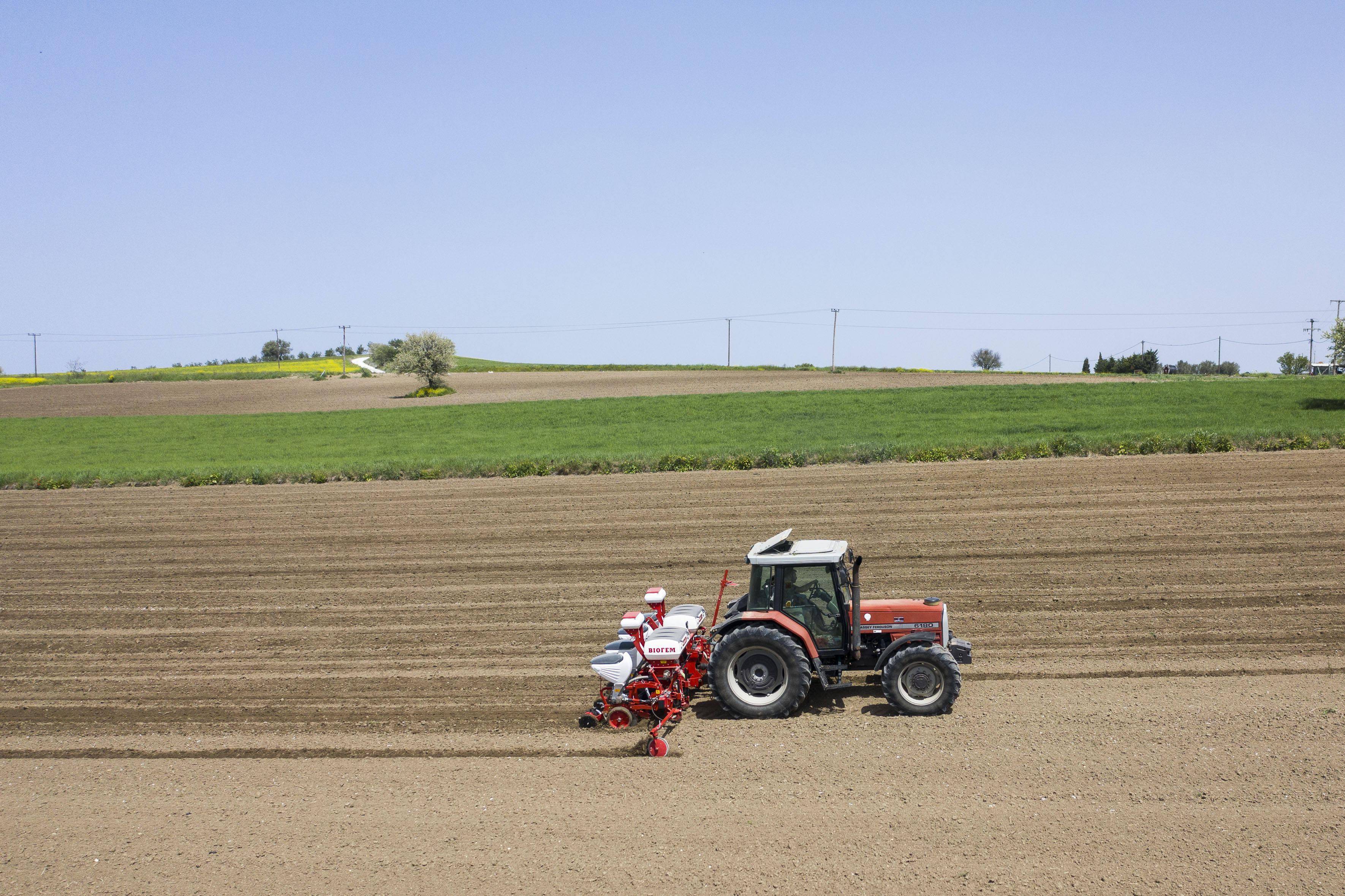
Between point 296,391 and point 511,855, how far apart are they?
203ft

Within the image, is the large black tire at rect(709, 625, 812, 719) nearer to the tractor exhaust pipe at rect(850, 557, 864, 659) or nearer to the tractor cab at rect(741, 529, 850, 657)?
the tractor cab at rect(741, 529, 850, 657)

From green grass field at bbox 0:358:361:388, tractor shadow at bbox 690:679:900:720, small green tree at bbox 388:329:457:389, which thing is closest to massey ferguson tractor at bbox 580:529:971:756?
tractor shadow at bbox 690:679:900:720

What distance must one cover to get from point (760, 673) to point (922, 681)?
5.31 feet

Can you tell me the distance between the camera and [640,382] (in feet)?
209

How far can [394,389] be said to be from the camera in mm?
65125

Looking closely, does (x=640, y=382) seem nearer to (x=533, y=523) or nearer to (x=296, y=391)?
(x=296, y=391)

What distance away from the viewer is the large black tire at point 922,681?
29.2 ft

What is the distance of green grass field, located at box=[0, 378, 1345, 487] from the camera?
82.6ft

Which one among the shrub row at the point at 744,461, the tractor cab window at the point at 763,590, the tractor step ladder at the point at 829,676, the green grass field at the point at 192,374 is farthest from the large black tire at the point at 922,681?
the green grass field at the point at 192,374

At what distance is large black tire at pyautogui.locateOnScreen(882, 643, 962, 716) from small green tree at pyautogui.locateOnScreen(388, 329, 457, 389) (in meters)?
57.8

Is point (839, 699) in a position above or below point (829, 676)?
below

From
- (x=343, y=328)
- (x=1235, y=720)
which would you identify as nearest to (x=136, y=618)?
(x=1235, y=720)

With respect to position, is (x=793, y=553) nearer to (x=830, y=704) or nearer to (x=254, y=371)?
(x=830, y=704)

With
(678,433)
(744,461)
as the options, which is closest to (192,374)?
(678,433)
